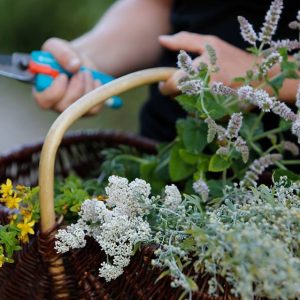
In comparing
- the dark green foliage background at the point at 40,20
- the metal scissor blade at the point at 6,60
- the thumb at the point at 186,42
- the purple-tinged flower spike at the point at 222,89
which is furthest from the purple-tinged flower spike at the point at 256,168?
the dark green foliage background at the point at 40,20

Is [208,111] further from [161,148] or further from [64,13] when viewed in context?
[64,13]

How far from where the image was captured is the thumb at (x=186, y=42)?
0.96 m

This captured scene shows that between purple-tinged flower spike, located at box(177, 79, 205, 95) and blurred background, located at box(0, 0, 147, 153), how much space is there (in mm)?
2105

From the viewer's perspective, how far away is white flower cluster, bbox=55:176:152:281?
655 mm

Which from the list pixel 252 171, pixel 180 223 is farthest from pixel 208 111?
pixel 180 223

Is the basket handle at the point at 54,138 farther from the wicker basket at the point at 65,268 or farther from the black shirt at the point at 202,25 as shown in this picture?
the black shirt at the point at 202,25

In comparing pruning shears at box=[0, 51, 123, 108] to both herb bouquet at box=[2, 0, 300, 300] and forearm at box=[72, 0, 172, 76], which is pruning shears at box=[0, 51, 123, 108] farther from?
herb bouquet at box=[2, 0, 300, 300]

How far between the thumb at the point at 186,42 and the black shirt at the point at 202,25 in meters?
0.15

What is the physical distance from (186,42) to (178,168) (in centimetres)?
21

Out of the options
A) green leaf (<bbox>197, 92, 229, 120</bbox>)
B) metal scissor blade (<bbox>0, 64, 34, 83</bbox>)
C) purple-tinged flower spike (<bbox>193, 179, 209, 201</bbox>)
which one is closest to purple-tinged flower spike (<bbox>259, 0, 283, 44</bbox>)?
green leaf (<bbox>197, 92, 229, 120</bbox>)

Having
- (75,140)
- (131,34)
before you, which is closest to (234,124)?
(75,140)

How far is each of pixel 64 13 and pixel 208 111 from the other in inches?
104

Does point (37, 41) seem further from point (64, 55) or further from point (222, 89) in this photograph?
point (222, 89)

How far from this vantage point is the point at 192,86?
766 millimetres
